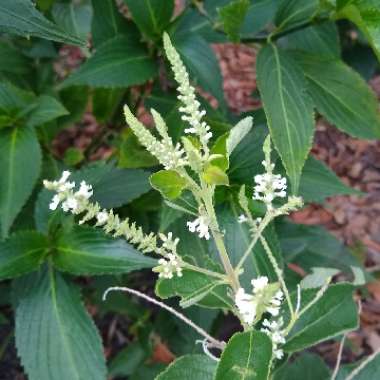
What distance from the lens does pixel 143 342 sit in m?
1.67

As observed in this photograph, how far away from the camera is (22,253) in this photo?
1.09 meters

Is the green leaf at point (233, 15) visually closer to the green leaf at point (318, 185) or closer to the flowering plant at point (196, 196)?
the green leaf at point (318, 185)

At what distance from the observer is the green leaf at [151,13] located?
1.19 meters

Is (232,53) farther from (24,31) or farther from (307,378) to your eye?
(24,31)

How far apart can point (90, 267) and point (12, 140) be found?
30cm

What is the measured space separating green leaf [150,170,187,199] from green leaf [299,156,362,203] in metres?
0.59

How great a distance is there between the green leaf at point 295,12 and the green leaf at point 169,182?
24.0 inches

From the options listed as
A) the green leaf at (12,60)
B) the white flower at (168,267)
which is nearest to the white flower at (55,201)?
the white flower at (168,267)

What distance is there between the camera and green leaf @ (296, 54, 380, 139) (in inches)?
45.9

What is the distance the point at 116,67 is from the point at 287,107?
0.31 m

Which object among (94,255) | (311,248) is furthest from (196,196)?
(311,248)

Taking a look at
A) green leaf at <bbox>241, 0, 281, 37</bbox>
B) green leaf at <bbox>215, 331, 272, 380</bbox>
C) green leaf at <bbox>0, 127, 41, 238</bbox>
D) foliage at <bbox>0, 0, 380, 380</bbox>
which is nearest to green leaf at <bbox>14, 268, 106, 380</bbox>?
foliage at <bbox>0, 0, 380, 380</bbox>

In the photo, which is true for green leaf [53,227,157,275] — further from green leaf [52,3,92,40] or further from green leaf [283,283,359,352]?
green leaf [52,3,92,40]

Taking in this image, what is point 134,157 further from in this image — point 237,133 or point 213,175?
point 213,175
